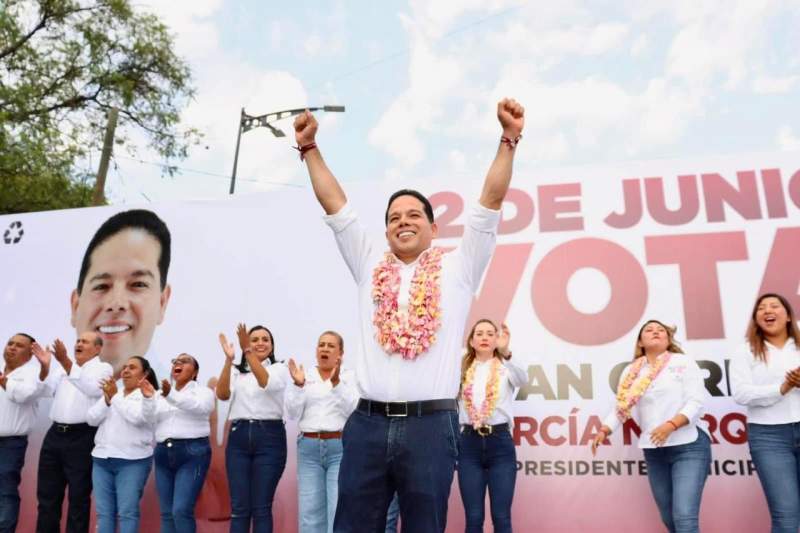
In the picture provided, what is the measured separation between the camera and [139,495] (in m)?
4.27

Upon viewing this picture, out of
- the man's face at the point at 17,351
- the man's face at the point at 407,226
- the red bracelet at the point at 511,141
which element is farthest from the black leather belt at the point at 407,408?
the man's face at the point at 17,351

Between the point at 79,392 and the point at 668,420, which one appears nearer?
the point at 668,420

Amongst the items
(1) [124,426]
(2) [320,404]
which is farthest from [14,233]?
(2) [320,404]

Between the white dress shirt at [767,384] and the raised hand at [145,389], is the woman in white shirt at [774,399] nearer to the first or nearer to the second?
the white dress shirt at [767,384]

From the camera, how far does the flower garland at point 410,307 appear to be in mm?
1884

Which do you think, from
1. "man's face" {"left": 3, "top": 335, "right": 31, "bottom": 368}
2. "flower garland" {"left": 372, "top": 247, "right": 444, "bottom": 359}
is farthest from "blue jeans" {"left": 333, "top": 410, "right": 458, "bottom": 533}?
"man's face" {"left": 3, "top": 335, "right": 31, "bottom": 368}

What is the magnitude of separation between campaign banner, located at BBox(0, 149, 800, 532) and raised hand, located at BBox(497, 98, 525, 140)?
2443 millimetres

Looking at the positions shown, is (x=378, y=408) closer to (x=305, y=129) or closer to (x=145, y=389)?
(x=305, y=129)

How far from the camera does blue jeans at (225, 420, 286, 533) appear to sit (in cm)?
402

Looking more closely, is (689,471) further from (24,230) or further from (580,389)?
(24,230)

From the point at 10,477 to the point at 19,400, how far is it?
555 mm

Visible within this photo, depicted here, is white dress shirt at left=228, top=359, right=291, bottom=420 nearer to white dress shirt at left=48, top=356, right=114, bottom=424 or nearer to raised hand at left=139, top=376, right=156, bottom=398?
raised hand at left=139, top=376, right=156, bottom=398

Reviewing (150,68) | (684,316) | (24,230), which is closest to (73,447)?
(24,230)

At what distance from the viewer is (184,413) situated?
14.1 ft
